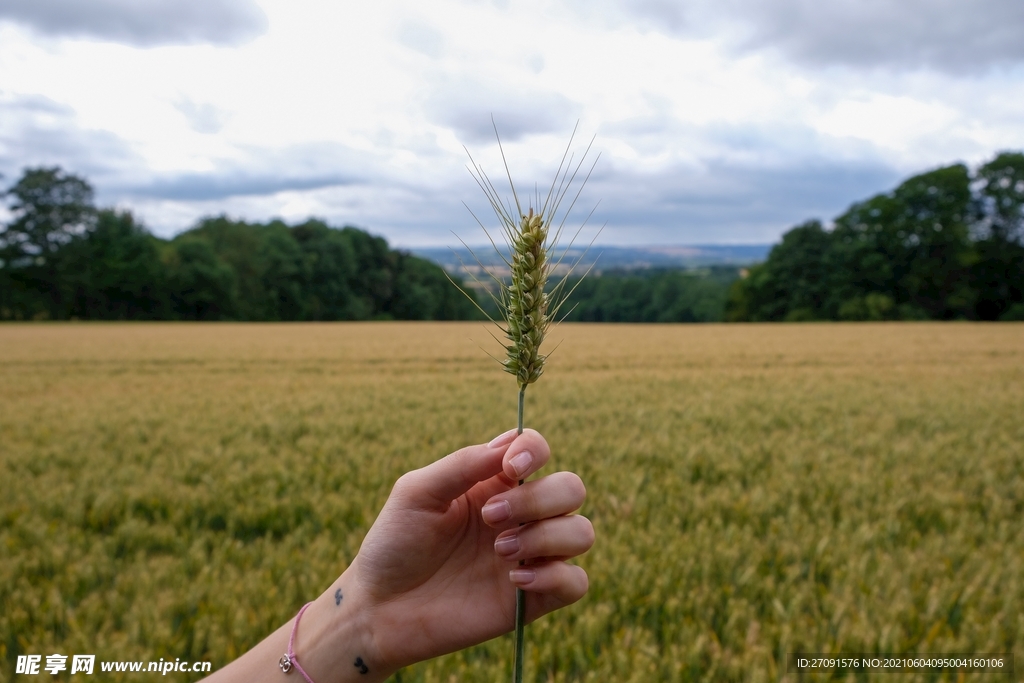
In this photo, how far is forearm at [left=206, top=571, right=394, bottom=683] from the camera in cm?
179

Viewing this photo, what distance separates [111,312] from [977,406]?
61.8 m

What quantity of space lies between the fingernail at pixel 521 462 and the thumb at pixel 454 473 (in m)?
0.07

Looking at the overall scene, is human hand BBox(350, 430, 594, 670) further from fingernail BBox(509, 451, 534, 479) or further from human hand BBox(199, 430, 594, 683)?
fingernail BBox(509, 451, 534, 479)

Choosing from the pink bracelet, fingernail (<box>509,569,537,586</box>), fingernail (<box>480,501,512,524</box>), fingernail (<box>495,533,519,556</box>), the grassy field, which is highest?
fingernail (<box>480,501,512,524</box>)

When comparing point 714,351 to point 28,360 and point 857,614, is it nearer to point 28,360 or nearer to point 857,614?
point 857,614

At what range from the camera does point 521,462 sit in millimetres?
1280

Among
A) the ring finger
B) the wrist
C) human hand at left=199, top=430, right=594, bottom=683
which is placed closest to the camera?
the ring finger

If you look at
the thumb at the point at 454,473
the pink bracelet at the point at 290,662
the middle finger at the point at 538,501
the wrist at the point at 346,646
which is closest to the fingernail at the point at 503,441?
the thumb at the point at 454,473

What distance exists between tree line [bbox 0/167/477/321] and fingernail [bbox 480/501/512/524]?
45.1 m

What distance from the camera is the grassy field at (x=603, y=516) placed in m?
3.16

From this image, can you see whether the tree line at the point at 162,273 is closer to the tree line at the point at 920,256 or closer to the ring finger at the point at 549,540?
the tree line at the point at 920,256

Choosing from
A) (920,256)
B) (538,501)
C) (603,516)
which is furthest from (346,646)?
(920,256)

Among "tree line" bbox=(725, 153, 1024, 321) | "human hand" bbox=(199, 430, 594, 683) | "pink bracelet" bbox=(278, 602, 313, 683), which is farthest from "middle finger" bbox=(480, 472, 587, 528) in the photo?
"tree line" bbox=(725, 153, 1024, 321)

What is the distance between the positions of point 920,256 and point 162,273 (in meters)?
68.6
